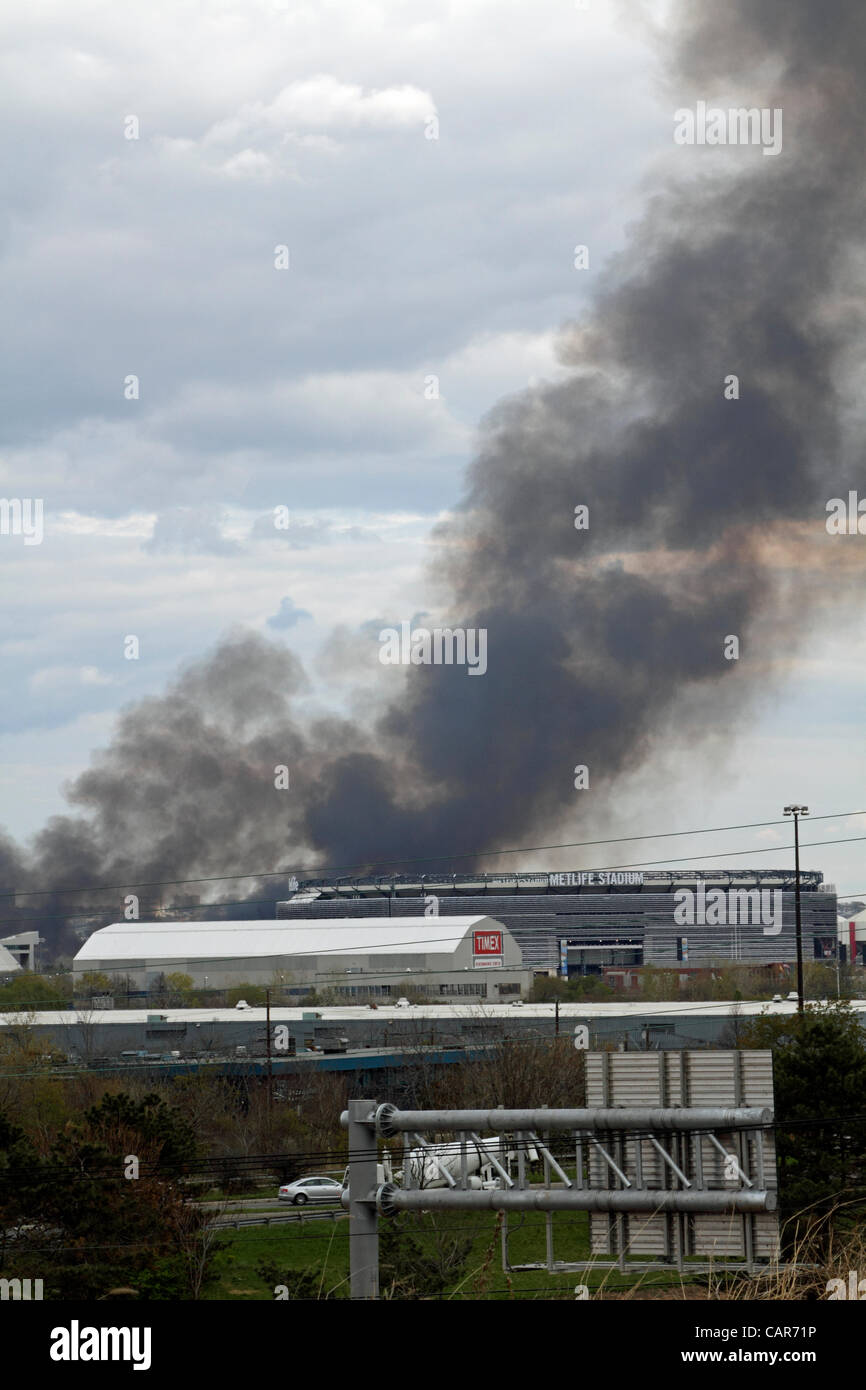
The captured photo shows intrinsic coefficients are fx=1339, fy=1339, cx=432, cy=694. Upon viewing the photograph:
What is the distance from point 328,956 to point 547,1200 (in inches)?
3613

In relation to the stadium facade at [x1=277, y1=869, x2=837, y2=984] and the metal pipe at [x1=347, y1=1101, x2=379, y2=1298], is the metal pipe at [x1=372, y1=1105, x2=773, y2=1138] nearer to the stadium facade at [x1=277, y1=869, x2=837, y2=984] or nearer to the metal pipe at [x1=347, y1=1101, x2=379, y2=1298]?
the metal pipe at [x1=347, y1=1101, x2=379, y2=1298]

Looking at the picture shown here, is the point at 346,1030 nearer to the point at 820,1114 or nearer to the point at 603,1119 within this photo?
the point at 820,1114

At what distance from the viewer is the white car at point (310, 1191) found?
41.2 meters

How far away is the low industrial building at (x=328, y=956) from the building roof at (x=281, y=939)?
9 cm

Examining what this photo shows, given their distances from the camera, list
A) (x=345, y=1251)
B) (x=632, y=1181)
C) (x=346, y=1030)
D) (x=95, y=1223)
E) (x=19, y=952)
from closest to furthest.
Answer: (x=632, y=1181) < (x=95, y=1223) < (x=345, y=1251) < (x=346, y=1030) < (x=19, y=952)

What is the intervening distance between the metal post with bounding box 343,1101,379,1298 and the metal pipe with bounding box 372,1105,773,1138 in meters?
0.38

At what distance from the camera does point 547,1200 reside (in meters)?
16.2

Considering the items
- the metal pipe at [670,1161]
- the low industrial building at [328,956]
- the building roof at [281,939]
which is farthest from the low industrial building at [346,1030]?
the metal pipe at [670,1161]

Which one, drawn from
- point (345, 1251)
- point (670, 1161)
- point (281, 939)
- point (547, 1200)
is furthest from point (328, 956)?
point (670, 1161)

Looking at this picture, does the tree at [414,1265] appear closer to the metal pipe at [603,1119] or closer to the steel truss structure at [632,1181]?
the steel truss structure at [632,1181]

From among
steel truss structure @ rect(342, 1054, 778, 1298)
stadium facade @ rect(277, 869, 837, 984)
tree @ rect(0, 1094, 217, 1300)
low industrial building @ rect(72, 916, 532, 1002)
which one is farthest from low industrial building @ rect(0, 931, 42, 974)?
steel truss structure @ rect(342, 1054, 778, 1298)

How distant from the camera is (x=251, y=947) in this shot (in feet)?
371

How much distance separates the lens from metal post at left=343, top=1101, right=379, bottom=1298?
16.2 m
